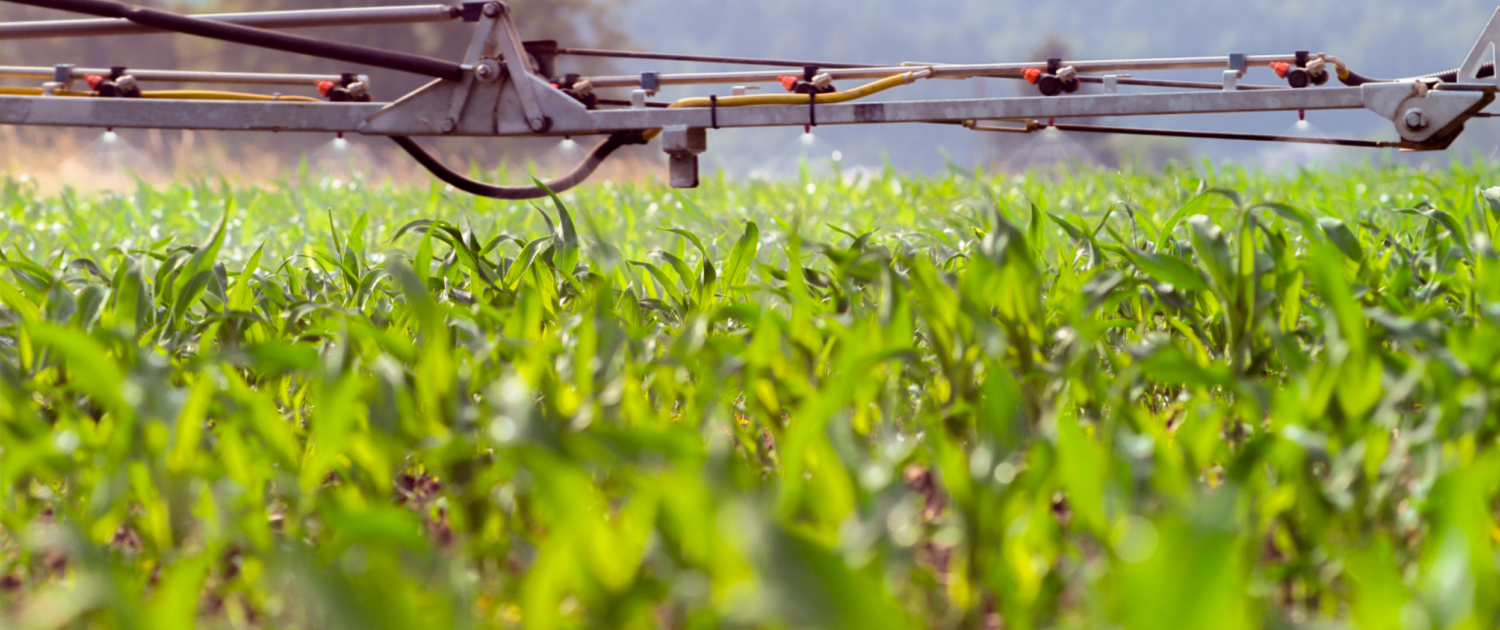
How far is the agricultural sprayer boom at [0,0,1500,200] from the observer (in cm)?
259

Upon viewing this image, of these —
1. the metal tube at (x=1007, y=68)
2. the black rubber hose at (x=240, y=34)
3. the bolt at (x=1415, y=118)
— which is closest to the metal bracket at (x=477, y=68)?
the black rubber hose at (x=240, y=34)

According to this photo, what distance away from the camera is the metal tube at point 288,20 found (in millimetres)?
2863

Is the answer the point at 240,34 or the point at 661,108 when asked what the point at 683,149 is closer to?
the point at 661,108

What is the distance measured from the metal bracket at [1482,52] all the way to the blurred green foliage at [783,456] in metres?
0.71

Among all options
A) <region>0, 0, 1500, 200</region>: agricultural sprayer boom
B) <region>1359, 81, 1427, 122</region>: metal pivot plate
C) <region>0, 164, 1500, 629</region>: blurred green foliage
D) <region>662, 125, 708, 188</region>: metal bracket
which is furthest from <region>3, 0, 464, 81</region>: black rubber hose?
<region>1359, 81, 1427, 122</region>: metal pivot plate

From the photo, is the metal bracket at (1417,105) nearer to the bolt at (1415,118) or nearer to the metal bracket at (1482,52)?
the bolt at (1415,118)

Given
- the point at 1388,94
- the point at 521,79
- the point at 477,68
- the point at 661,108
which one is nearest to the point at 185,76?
the point at 477,68

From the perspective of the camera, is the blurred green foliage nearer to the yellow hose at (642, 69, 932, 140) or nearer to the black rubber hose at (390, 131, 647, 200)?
the yellow hose at (642, 69, 932, 140)

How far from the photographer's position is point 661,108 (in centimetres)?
284

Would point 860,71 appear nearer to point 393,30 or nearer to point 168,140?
point 393,30

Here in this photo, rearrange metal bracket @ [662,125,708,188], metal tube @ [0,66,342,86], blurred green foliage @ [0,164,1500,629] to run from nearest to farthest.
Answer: blurred green foliage @ [0,164,1500,629] < metal bracket @ [662,125,708,188] < metal tube @ [0,66,342,86]

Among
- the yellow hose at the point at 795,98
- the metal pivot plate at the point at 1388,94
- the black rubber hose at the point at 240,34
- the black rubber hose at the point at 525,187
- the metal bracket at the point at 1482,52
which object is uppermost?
the metal bracket at the point at 1482,52

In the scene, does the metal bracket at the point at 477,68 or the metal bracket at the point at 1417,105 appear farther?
the metal bracket at the point at 477,68

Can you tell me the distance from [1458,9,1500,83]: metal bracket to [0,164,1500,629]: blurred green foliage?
0.71 m
